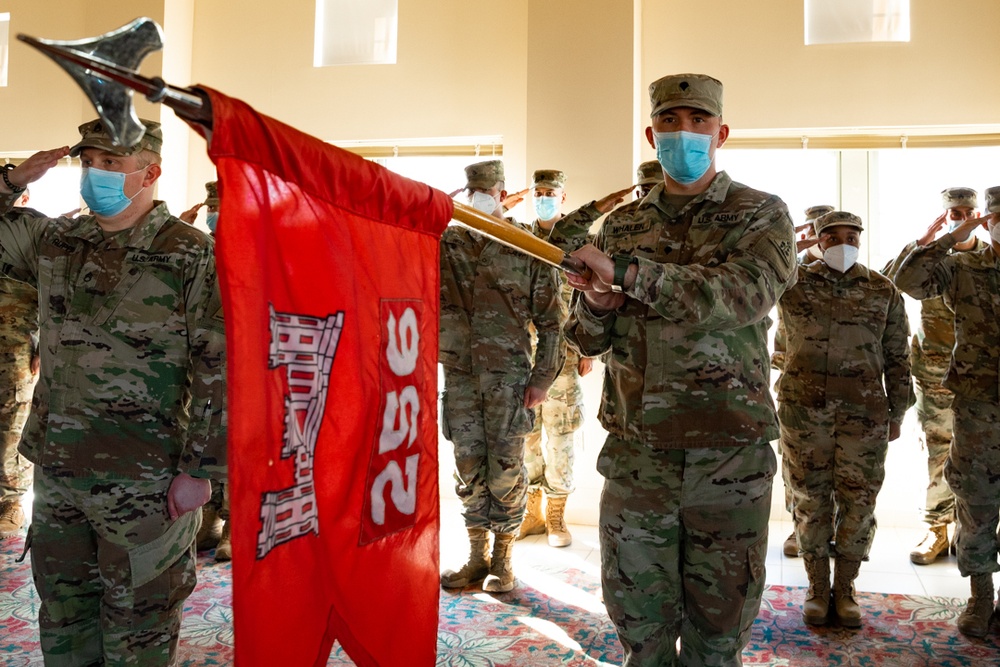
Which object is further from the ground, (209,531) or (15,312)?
(15,312)

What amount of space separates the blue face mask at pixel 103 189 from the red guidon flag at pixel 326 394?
986 mm

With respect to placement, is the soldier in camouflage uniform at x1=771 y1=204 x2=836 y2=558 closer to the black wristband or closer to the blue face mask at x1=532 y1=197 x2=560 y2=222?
the blue face mask at x1=532 y1=197 x2=560 y2=222

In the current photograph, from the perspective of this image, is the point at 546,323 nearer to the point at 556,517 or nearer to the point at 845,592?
the point at 556,517

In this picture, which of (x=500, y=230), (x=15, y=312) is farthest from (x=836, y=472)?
(x=15, y=312)

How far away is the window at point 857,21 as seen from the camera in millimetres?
4797

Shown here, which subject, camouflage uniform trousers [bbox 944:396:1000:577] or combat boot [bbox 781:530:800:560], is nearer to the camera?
camouflage uniform trousers [bbox 944:396:1000:577]

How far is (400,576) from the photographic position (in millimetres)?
1254

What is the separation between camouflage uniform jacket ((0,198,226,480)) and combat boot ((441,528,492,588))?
1795mm

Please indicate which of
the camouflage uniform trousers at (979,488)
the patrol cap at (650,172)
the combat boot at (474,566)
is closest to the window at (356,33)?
the patrol cap at (650,172)

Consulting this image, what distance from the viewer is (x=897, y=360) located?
124 inches

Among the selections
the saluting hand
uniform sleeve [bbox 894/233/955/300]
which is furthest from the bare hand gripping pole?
uniform sleeve [bbox 894/233/955/300]

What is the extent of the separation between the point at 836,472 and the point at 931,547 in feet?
4.31

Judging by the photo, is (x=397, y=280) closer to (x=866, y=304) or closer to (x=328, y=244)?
(x=328, y=244)

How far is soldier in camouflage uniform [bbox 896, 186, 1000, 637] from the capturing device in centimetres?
308
